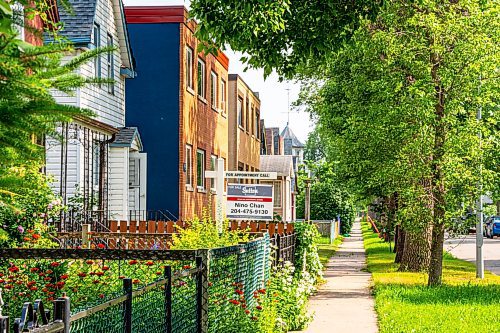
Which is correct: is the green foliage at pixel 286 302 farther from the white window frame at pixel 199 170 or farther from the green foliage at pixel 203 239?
the white window frame at pixel 199 170

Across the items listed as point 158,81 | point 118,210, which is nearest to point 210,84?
point 158,81

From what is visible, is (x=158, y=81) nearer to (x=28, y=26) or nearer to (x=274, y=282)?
(x=274, y=282)

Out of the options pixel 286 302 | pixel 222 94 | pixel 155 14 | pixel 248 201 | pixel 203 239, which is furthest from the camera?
pixel 222 94

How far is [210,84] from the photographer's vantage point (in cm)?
3119

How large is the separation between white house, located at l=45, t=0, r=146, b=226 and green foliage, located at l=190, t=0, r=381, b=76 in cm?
790

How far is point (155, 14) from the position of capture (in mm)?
26578

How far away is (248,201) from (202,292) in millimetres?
9394

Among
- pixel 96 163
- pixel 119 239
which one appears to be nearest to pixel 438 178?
pixel 119 239

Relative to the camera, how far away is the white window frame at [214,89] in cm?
3194

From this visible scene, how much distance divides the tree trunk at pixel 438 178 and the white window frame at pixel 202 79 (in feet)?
37.2

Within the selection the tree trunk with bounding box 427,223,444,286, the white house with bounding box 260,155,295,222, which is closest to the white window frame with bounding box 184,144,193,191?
the tree trunk with bounding box 427,223,444,286

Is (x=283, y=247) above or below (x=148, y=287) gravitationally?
below

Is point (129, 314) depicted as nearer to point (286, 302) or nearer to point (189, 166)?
point (286, 302)

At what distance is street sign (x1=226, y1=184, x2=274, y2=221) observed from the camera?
17.3 metres
